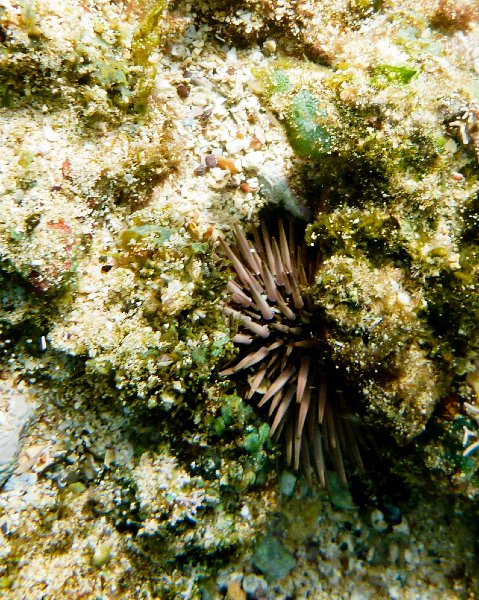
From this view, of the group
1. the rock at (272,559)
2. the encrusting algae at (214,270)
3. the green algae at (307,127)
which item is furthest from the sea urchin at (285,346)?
the rock at (272,559)

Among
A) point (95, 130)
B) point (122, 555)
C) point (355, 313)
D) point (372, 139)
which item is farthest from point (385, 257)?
point (122, 555)

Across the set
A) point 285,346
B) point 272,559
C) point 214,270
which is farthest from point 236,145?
point 272,559

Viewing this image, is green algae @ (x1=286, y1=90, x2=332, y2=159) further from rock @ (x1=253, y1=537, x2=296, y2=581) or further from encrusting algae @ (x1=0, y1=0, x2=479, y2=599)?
rock @ (x1=253, y1=537, x2=296, y2=581)

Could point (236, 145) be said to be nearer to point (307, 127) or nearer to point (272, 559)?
point (307, 127)

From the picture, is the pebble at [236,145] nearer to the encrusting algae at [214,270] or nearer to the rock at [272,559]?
the encrusting algae at [214,270]

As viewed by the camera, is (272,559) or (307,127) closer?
(307,127)

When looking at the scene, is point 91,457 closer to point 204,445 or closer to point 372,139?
point 204,445

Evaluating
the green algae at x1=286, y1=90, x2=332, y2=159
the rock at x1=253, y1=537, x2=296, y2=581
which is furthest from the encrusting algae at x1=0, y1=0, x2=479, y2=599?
the rock at x1=253, y1=537, x2=296, y2=581
